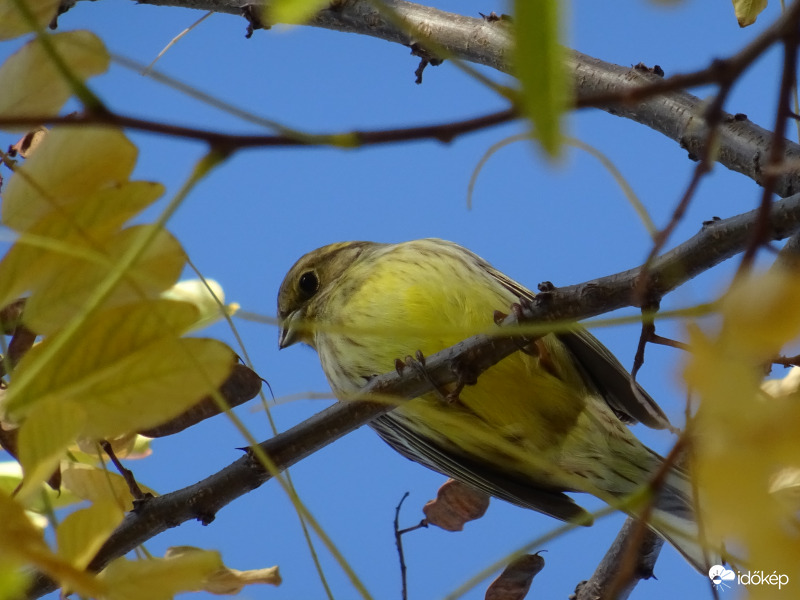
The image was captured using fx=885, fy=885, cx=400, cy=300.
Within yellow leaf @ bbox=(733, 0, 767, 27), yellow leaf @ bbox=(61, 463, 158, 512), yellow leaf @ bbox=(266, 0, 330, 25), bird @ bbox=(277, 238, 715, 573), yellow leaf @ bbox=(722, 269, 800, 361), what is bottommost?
yellow leaf @ bbox=(722, 269, 800, 361)

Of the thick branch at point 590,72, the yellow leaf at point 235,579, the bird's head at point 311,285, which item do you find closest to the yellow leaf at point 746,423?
the yellow leaf at point 235,579

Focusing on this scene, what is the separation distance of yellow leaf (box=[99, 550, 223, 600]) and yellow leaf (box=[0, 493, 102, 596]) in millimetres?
49

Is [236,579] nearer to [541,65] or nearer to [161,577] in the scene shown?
[161,577]

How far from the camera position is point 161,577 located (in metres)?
0.47

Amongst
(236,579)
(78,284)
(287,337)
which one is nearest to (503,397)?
(287,337)

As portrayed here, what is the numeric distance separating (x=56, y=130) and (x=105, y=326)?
0.44ft

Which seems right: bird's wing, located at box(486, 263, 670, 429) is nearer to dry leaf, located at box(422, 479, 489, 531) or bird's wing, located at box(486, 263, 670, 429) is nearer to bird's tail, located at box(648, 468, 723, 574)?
bird's tail, located at box(648, 468, 723, 574)

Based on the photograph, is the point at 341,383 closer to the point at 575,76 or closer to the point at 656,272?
the point at 575,76

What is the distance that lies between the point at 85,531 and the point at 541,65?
349 mm

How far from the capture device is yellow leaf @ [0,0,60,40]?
562 millimetres

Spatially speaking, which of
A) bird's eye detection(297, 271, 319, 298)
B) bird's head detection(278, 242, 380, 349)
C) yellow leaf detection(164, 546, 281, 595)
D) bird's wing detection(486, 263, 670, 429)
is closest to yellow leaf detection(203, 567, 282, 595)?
yellow leaf detection(164, 546, 281, 595)

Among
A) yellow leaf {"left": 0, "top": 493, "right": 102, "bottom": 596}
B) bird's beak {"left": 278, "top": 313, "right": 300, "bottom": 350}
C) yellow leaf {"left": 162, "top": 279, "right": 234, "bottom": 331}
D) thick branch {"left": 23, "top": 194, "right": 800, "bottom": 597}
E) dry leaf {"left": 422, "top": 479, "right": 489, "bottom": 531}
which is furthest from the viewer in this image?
bird's beak {"left": 278, "top": 313, "right": 300, "bottom": 350}

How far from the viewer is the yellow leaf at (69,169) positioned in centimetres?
54

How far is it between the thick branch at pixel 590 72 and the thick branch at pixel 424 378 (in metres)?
0.46
